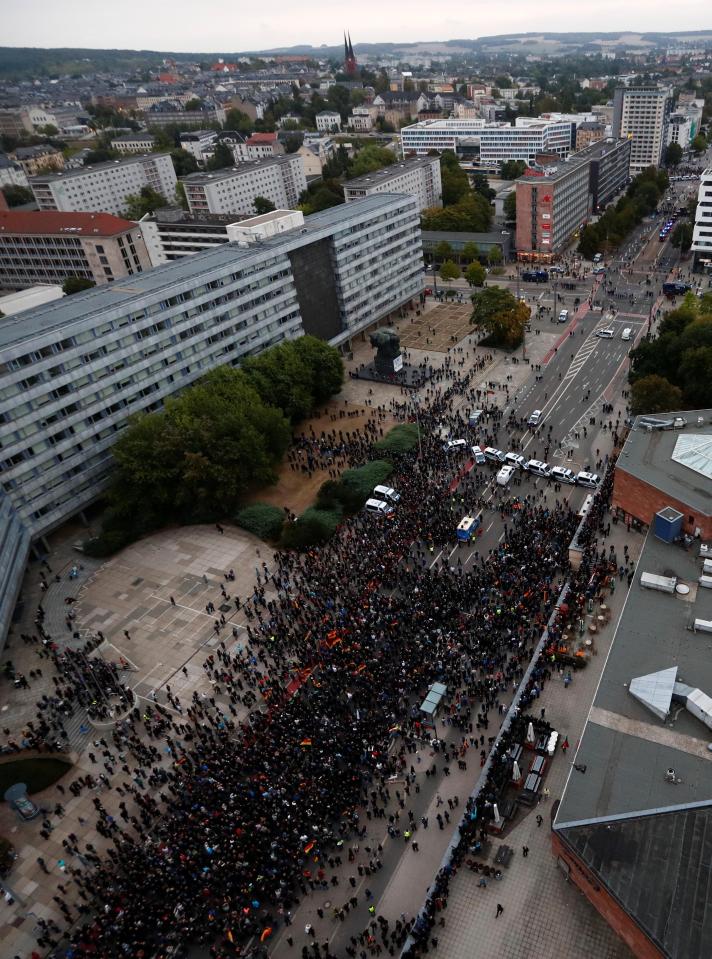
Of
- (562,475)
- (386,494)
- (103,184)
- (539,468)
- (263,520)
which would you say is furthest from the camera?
(103,184)

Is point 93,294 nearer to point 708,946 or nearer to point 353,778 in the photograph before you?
point 353,778

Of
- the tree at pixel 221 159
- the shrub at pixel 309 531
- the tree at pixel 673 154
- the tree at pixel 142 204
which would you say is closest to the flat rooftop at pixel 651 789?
the shrub at pixel 309 531

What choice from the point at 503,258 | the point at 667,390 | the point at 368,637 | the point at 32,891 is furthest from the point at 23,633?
the point at 503,258

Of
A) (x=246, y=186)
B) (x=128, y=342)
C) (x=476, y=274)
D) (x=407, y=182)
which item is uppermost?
(x=128, y=342)

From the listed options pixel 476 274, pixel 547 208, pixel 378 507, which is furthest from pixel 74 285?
pixel 547 208

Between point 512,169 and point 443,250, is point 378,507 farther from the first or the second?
point 512,169

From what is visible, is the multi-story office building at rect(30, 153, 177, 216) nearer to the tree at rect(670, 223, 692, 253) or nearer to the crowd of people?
the tree at rect(670, 223, 692, 253)
